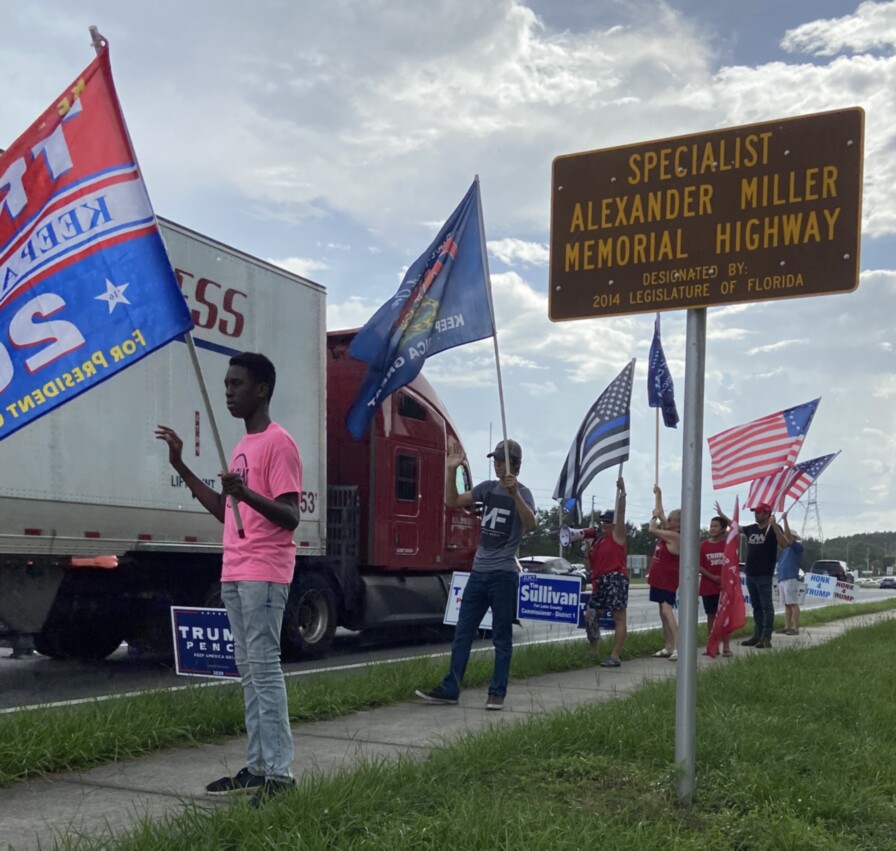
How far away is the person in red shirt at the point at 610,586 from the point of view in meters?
11.1

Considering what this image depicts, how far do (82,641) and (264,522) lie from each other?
737 cm

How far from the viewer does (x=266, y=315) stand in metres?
11.2

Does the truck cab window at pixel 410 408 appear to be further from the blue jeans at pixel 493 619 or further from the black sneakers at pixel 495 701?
the black sneakers at pixel 495 701

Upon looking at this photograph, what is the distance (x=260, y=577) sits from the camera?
479 centimetres

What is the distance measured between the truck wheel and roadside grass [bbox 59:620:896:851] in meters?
4.93

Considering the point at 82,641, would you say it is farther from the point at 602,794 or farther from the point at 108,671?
the point at 602,794

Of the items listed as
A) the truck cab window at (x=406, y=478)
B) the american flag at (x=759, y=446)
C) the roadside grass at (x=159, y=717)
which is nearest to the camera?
the roadside grass at (x=159, y=717)

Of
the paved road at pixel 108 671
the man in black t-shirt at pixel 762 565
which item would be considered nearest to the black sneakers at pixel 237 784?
the paved road at pixel 108 671

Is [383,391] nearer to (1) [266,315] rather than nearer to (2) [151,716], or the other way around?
(1) [266,315]

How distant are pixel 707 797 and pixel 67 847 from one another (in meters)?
2.77

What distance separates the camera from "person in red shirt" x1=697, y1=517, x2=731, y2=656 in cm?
1259

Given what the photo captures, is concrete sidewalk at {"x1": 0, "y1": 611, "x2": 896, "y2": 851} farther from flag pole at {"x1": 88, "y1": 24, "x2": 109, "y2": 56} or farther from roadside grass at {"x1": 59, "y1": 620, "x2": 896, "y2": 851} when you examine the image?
flag pole at {"x1": 88, "y1": 24, "x2": 109, "y2": 56}

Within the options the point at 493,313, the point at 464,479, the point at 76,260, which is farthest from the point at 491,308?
the point at 464,479

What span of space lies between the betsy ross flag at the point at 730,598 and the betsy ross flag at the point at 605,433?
1.47m
